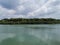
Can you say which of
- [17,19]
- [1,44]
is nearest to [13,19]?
[17,19]

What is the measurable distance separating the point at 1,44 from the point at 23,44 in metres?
1.73

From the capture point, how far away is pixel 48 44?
29.1 ft

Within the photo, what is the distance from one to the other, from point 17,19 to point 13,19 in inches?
88.2

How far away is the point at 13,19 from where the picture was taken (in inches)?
2479

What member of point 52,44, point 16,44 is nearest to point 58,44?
point 52,44

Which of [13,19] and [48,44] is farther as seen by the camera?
[13,19]

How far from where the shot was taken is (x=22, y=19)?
212 feet

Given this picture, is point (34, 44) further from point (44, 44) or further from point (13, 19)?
point (13, 19)

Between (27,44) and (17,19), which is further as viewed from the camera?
(17,19)

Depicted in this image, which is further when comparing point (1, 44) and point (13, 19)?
point (13, 19)

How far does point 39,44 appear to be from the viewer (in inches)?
352

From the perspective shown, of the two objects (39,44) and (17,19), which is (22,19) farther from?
(39,44)

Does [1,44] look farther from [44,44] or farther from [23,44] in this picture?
[44,44]

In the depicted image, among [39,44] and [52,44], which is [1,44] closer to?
[39,44]
